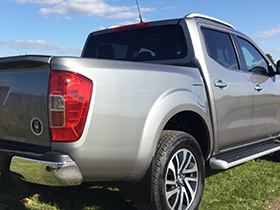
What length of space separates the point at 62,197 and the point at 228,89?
2.10 m

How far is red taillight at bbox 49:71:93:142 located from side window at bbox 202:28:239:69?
5.92 feet

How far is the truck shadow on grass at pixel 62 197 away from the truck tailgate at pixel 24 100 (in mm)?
1019

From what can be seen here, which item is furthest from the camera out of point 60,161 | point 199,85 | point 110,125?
point 199,85

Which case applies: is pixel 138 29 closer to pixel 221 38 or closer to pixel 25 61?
pixel 221 38

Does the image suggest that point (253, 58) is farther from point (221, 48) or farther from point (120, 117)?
point (120, 117)

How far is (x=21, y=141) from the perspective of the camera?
2.29 m

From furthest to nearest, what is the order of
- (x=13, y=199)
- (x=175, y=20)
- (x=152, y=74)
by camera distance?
(x=175, y=20) → (x=13, y=199) → (x=152, y=74)

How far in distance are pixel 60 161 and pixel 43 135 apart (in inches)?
8.7

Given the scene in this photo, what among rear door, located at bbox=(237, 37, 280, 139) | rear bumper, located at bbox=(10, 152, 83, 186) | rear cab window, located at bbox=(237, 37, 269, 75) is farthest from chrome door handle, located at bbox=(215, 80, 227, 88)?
rear bumper, located at bbox=(10, 152, 83, 186)

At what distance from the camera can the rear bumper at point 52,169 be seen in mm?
2051

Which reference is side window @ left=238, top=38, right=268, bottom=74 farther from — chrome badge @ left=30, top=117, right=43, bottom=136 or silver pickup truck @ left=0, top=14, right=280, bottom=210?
chrome badge @ left=30, top=117, right=43, bottom=136

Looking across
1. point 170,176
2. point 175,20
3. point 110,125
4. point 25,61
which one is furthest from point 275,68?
point 25,61

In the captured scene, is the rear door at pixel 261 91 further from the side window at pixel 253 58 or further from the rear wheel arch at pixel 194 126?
the rear wheel arch at pixel 194 126

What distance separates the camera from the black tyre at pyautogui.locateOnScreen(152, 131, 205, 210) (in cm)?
247
